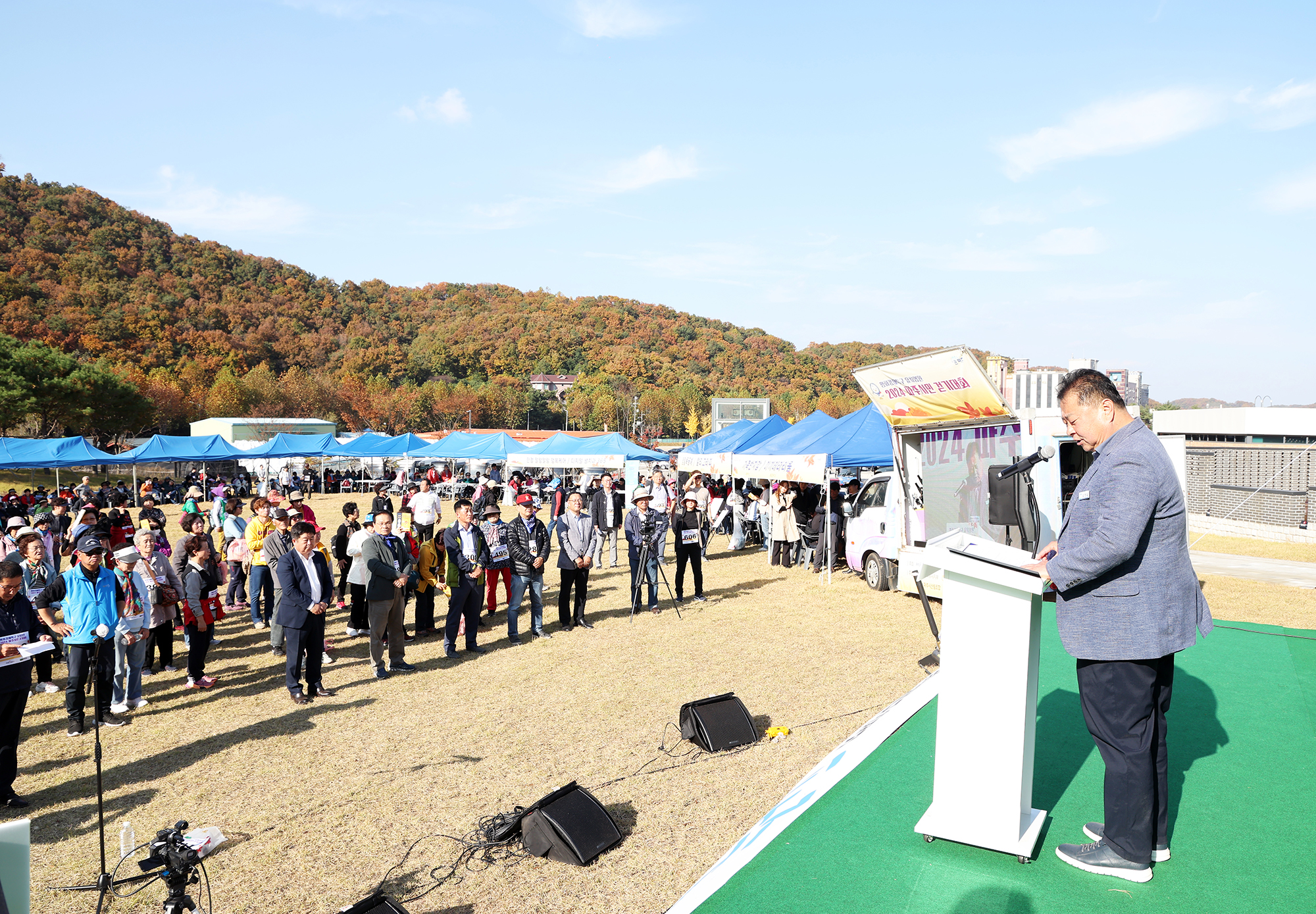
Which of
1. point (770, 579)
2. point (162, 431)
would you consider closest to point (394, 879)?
point (770, 579)

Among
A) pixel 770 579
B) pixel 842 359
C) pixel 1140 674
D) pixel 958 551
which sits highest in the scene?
pixel 842 359

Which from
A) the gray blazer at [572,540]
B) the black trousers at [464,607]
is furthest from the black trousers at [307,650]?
the gray blazer at [572,540]

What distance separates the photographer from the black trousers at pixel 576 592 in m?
10.1

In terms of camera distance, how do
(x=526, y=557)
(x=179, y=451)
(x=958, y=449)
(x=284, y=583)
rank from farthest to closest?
(x=179, y=451) < (x=958, y=449) < (x=526, y=557) < (x=284, y=583)

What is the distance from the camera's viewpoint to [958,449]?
9.50 metres

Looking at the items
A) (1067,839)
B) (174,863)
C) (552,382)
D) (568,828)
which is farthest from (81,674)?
(552,382)

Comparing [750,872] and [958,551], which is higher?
[958,551]

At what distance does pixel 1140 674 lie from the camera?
8.81 feet

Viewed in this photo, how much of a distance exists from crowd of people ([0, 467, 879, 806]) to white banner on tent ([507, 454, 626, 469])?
32.7ft

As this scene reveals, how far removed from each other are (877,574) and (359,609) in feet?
25.5

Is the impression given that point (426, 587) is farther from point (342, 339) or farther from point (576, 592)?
point (342, 339)

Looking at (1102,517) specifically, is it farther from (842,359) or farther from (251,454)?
(842,359)

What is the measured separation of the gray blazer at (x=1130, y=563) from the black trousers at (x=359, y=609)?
343 inches

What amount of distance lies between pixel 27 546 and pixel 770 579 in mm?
10387
